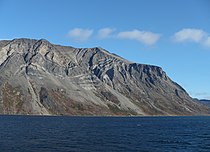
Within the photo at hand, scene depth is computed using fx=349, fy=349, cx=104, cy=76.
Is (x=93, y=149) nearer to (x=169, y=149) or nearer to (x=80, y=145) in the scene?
(x=80, y=145)

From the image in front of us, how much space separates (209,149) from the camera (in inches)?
3324

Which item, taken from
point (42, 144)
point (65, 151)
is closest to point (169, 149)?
point (65, 151)

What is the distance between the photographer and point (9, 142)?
85625 millimetres

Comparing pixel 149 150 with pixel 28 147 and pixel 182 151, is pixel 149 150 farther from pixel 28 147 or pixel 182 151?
pixel 28 147

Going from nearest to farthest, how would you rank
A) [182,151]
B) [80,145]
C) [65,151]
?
[65,151]
[182,151]
[80,145]

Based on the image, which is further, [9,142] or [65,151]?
[9,142]

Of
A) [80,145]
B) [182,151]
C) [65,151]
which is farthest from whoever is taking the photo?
[80,145]

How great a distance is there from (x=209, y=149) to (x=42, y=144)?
4041 cm

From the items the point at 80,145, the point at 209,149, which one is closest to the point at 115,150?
the point at 80,145

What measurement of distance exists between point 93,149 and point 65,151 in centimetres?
732

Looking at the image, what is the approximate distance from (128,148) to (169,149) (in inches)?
387

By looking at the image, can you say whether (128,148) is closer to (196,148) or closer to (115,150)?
(115,150)

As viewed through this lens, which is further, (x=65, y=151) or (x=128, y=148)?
(x=128, y=148)

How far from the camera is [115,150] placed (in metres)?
77.6
